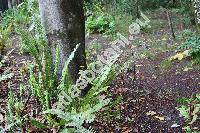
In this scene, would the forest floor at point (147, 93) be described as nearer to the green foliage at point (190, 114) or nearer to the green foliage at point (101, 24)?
the green foliage at point (190, 114)

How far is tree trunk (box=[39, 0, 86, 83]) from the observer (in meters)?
4.30

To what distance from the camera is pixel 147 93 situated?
204 inches

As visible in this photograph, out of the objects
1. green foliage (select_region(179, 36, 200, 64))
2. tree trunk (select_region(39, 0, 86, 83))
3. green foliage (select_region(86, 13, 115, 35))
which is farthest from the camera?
green foliage (select_region(86, 13, 115, 35))

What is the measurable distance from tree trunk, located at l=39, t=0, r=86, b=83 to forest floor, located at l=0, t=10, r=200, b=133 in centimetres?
80

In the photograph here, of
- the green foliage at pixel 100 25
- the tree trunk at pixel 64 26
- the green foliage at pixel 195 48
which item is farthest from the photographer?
the green foliage at pixel 100 25

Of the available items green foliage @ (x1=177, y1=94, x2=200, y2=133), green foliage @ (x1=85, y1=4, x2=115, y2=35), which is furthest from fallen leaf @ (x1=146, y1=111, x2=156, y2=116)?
green foliage @ (x1=85, y1=4, x2=115, y2=35)

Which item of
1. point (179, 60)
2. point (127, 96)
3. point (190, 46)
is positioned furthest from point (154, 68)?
point (127, 96)

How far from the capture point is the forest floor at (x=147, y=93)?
405 cm

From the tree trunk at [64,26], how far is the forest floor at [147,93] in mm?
804

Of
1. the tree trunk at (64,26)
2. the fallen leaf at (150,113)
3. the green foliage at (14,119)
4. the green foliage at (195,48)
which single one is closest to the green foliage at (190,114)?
the fallen leaf at (150,113)

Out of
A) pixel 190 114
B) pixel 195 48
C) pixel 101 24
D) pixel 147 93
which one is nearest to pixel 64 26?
pixel 147 93

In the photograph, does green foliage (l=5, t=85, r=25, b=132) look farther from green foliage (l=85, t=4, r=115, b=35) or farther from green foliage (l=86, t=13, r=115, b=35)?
green foliage (l=86, t=13, r=115, b=35)

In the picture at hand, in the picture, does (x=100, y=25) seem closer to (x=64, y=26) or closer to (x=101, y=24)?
(x=101, y=24)

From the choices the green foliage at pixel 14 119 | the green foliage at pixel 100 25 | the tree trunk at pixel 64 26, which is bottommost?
the green foliage at pixel 100 25
